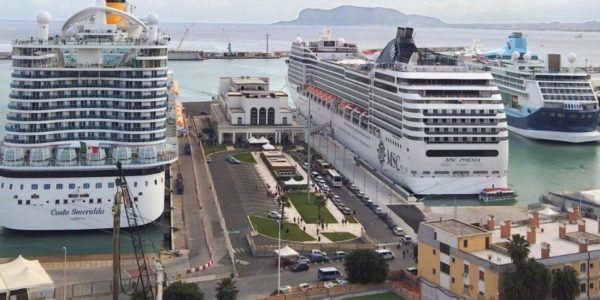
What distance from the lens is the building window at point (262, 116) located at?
217ft

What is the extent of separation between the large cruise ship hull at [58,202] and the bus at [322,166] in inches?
728

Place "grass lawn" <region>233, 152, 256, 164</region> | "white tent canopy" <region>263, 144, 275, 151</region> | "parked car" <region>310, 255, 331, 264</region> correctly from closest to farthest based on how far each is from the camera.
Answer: "parked car" <region>310, 255, 331, 264</region>, "grass lawn" <region>233, 152, 256, 164</region>, "white tent canopy" <region>263, 144, 275, 151</region>

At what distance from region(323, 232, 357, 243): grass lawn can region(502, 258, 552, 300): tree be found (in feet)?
38.7

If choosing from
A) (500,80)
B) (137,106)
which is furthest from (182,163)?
(500,80)

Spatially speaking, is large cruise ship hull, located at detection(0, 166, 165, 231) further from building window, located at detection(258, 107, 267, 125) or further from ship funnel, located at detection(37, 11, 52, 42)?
building window, located at detection(258, 107, 267, 125)

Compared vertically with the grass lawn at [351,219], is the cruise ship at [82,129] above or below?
above

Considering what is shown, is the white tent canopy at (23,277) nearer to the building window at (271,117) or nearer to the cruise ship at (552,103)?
the building window at (271,117)

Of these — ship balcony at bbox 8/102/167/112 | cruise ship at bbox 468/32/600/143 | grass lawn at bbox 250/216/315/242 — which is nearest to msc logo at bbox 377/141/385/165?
grass lawn at bbox 250/216/315/242

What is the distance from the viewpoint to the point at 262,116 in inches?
2603

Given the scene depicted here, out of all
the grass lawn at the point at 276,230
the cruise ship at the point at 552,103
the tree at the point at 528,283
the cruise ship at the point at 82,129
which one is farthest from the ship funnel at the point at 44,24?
the cruise ship at the point at 552,103

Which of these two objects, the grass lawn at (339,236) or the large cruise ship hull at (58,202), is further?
the grass lawn at (339,236)

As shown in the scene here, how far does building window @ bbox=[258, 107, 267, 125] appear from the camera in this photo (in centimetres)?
6600

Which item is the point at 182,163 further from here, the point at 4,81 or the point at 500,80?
the point at 4,81

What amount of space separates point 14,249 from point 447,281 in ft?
64.4
